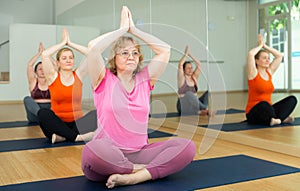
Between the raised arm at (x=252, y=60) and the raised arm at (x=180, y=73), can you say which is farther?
the raised arm at (x=252, y=60)

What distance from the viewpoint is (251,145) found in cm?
298

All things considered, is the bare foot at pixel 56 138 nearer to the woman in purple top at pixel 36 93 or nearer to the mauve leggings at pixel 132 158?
the mauve leggings at pixel 132 158

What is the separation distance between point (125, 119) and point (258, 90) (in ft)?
6.79

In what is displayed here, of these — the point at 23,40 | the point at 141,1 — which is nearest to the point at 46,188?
the point at 141,1

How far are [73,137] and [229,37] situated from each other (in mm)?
1634

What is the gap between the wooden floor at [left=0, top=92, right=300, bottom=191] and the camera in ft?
6.60

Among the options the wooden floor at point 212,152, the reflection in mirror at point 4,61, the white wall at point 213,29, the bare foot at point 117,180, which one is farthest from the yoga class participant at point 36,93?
the reflection in mirror at point 4,61

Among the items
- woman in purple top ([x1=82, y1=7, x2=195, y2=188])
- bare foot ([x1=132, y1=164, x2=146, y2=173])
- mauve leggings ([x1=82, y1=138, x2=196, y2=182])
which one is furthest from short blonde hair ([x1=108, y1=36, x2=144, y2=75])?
bare foot ([x1=132, y1=164, x2=146, y2=173])

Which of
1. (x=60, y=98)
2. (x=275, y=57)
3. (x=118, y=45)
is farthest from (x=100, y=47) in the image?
(x=275, y=57)

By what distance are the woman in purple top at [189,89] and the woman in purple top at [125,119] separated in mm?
991

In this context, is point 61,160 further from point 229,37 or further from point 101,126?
point 229,37

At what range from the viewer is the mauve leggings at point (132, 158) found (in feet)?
6.04

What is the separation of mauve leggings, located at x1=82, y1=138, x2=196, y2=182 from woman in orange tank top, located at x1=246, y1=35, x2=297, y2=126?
158 cm

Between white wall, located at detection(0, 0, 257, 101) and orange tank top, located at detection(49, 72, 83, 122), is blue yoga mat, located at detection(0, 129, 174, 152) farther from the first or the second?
white wall, located at detection(0, 0, 257, 101)
